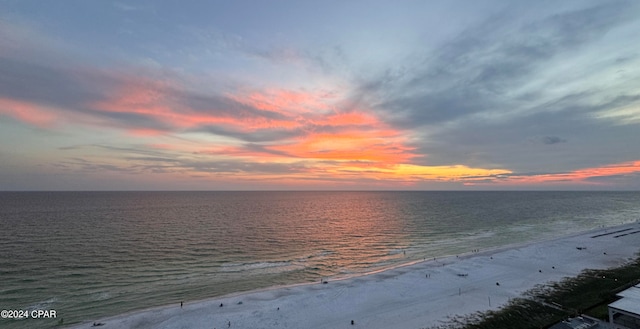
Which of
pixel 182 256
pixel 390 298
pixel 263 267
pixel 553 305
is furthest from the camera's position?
pixel 182 256

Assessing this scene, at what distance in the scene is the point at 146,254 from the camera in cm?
6756

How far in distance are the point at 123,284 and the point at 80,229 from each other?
225 ft

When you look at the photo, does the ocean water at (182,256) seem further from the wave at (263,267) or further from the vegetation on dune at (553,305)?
the vegetation on dune at (553,305)

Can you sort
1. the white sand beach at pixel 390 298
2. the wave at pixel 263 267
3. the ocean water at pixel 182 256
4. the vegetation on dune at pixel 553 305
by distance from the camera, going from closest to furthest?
the vegetation on dune at pixel 553 305 → the white sand beach at pixel 390 298 → the ocean water at pixel 182 256 → the wave at pixel 263 267

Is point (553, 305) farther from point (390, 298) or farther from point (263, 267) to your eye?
point (263, 267)

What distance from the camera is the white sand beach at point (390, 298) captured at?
3497cm

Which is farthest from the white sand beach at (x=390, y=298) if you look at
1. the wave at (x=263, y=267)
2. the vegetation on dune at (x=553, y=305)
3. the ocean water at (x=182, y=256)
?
the wave at (x=263, y=267)

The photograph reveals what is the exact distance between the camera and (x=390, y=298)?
41438mm

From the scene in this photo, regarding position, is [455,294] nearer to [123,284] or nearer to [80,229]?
[123,284]

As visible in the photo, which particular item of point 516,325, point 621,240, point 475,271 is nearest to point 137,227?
point 475,271

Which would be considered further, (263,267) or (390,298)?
(263,267)

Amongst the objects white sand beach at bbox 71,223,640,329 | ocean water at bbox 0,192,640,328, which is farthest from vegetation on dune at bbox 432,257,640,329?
ocean water at bbox 0,192,640,328

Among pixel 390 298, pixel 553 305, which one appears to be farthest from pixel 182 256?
pixel 553 305

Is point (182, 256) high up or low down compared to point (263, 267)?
up
